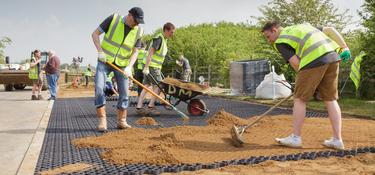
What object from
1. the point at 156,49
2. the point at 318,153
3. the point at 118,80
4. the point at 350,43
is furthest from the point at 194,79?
the point at 318,153

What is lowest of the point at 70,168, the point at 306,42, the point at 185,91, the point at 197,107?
the point at 70,168

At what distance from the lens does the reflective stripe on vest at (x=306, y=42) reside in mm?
4051

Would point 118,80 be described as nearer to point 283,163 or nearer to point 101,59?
point 101,59

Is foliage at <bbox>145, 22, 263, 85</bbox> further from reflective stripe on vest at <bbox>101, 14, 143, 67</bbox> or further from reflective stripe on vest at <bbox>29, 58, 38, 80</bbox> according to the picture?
reflective stripe on vest at <bbox>101, 14, 143, 67</bbox>

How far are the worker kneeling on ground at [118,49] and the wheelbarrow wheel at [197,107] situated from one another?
6.48 feet

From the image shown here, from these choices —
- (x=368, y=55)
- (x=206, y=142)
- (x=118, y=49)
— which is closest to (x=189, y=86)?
(x=118, y=49)

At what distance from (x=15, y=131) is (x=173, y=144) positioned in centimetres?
276

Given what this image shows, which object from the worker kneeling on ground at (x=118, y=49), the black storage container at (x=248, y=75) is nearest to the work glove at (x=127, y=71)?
the worker kneeling on ground at (x=118, y=49)

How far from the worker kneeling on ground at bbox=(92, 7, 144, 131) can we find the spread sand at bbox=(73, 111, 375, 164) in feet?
1.94

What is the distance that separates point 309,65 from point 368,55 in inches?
322

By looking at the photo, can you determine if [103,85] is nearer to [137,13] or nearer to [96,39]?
[96,39]

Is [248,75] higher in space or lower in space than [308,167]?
higher

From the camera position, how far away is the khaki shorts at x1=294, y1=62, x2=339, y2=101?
13.3ft

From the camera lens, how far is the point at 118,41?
5527 millimetres
